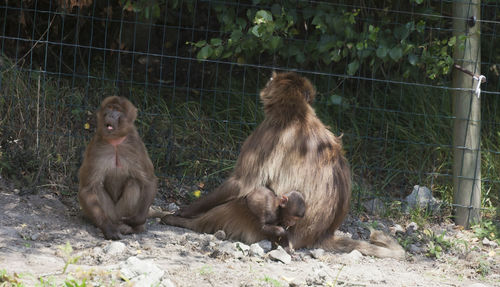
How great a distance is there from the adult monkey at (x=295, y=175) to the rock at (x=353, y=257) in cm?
12

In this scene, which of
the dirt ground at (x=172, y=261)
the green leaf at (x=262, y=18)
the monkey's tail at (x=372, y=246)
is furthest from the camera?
the green leaf at (x=262, y=18)

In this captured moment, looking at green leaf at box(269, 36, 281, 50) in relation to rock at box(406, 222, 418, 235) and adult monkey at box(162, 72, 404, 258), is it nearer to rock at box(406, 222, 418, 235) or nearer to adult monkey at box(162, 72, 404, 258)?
adult monkey at box(162, 72, 404, 258)

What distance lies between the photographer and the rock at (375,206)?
24.2 feet

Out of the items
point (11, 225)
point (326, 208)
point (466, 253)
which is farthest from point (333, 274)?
point (11, 225)

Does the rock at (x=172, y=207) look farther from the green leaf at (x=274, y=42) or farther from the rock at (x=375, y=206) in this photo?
the rock at (x=375, y=206)

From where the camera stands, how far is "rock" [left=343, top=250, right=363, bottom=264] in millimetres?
5770

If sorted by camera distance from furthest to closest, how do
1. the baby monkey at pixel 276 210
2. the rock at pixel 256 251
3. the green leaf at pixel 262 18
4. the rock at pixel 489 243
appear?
the rock at pixel 489 243, the green leaf at pixel 262 18, the baby monkey at pixel 276 210, the rock at pixel 256 251

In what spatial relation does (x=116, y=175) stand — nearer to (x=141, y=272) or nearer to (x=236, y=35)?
(x=141, y=272)

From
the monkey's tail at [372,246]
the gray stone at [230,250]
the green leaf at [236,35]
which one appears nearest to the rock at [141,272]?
the gray stone at [230,250]

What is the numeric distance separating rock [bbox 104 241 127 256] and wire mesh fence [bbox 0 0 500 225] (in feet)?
5.45

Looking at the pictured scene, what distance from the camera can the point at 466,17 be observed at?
7.04m

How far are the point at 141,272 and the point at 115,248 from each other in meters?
0.76

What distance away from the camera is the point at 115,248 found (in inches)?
209

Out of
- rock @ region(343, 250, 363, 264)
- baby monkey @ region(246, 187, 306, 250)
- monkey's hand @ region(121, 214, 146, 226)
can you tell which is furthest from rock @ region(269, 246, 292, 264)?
monkey's hand @ region(121, 214, 146, 226)
